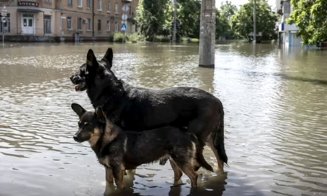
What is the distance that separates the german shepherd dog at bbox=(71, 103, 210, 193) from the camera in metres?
5.80

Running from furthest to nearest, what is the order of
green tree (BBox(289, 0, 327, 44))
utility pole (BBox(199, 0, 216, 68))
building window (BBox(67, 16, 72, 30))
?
building window (BBox(67, 16, 72, 30))
green tree (BBox(289, 0, 327, 44))
utility pole (BBox(199, 0, 216, 68))

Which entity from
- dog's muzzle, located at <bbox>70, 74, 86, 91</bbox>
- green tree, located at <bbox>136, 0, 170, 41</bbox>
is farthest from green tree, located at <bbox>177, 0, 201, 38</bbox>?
dog's muzzle, located at <bbox>70, 74, 86, 91</bbox>

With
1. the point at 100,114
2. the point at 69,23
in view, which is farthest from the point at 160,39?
the point at 100,114

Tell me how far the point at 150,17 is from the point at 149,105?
70.5 metres

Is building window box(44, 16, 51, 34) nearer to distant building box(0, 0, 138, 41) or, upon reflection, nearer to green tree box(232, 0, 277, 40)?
distant building box(0, 0, 138, 41)

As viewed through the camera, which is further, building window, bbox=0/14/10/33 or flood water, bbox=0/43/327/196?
building window, bbox=0/14/10/33

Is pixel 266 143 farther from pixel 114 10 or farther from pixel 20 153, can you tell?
pixel 114 10

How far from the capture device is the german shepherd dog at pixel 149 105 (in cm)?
627

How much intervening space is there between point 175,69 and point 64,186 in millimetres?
15746

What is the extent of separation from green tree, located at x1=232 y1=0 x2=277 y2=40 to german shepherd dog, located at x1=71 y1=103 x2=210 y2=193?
8667 cm

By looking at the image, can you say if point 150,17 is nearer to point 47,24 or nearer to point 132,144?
point 47,24

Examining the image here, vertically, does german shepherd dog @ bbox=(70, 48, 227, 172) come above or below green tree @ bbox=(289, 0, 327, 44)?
below

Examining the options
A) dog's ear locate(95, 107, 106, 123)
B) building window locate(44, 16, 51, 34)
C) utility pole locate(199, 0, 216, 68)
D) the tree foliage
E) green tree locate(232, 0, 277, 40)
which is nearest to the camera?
dog's ear locate(95, 107, 106, 123)

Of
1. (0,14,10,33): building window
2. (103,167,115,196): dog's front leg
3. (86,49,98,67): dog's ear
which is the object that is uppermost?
(0,14,10,33): building window
